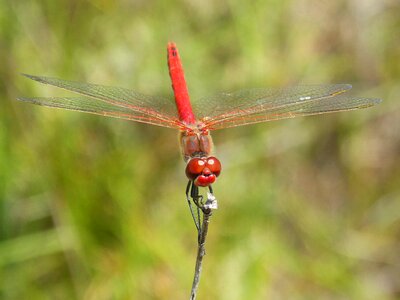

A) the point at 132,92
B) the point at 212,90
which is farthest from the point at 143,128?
the point at 132,92

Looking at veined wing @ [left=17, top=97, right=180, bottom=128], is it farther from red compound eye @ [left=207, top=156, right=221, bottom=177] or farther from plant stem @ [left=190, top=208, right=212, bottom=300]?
plant stem @ [left=190, top=208, right=212, bottom=300]

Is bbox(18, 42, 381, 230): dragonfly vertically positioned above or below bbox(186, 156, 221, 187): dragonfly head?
above

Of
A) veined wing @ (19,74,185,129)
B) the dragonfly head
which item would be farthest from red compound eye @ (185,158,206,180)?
veined wing @ (19,74,185,129)

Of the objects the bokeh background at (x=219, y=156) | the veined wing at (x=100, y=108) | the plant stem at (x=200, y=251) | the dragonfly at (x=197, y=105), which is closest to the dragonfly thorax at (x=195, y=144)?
the dragonfly at (x=197, y=105)

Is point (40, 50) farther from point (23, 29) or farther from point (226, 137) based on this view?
point (226, 137)

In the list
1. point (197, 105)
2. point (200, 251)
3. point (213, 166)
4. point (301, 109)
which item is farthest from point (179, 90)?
point (200, 251)

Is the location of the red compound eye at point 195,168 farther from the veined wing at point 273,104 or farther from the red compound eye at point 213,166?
the veined wing at point 273,104

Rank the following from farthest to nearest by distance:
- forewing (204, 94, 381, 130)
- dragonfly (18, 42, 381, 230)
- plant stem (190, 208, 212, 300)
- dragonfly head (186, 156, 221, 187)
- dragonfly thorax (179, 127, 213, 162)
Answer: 1. forewing (204, 94, 381, 130)
2. dragonfly (18, 42, 381, 230)
3. dragonfly thorax (179, 127, 213, 162)
4. dragonfly head (186, 156, 221, 187)
5. plant stem (190, 208, 212, 300)
